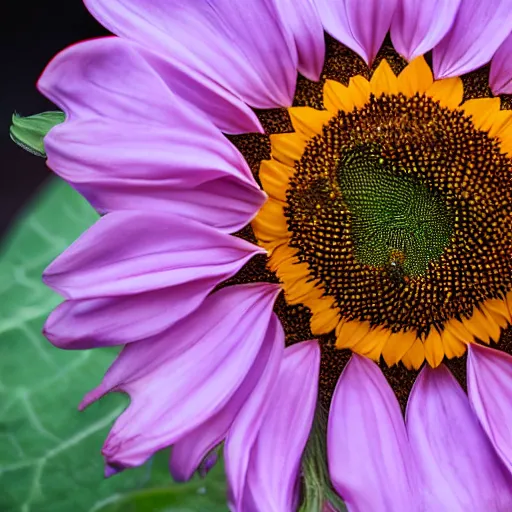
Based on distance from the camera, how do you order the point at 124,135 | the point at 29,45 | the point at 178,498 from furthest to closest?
the point at 29,45 → the point at 178,498 → the point at 124,135

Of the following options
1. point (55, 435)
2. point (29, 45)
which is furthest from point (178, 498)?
point (29, 45)

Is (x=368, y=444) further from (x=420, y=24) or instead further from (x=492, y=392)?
(x=420, y=24)

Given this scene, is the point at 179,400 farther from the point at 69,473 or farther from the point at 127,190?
the point at 69,473

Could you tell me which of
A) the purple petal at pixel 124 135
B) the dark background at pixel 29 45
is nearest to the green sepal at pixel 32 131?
the purple petal at pixel 124 135

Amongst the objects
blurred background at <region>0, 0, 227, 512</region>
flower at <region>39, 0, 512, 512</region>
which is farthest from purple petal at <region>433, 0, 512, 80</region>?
blurred background at <region>0, 0, 227, 512</region>

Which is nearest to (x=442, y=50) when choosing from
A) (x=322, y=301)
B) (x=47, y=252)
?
(x=322, y=301)

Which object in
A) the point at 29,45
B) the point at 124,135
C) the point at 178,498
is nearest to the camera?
the point at 124,135

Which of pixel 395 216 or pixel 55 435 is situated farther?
pixel 55 435

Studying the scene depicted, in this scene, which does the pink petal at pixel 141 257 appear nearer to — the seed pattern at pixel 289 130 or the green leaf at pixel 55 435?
the seed pattern at pixel 289 130
